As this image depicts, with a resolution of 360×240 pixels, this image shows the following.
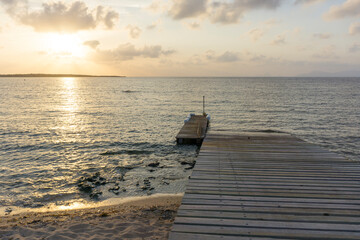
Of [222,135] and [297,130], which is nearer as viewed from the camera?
[222,135]

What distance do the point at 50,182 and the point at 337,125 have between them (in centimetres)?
2996

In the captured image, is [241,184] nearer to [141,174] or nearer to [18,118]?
[141,174]

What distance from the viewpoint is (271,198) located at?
6207 mm

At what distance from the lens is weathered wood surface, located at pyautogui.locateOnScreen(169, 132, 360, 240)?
4.82 metres

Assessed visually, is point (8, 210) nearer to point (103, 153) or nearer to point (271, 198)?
point (103, 153)

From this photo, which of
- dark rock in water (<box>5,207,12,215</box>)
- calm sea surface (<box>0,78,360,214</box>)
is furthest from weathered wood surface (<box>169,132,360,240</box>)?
dark rock in water (<box>5,207,12,215</box>)

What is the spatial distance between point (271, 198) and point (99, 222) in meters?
5.95

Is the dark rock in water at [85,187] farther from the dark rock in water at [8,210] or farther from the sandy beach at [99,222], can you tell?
the dark rock in water at [8,210]

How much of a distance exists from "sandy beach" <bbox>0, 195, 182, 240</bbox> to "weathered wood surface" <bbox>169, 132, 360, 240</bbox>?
2254mm

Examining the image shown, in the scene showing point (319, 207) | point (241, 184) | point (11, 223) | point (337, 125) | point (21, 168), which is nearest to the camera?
point (319, 207)

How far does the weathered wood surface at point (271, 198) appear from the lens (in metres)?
4.82

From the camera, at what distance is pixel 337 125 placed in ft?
93.2

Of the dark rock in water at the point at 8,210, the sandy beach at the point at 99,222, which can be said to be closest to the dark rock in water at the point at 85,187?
the sandy beach at the point at 99,222

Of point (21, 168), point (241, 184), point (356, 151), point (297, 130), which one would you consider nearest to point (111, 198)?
point (241, 184)
